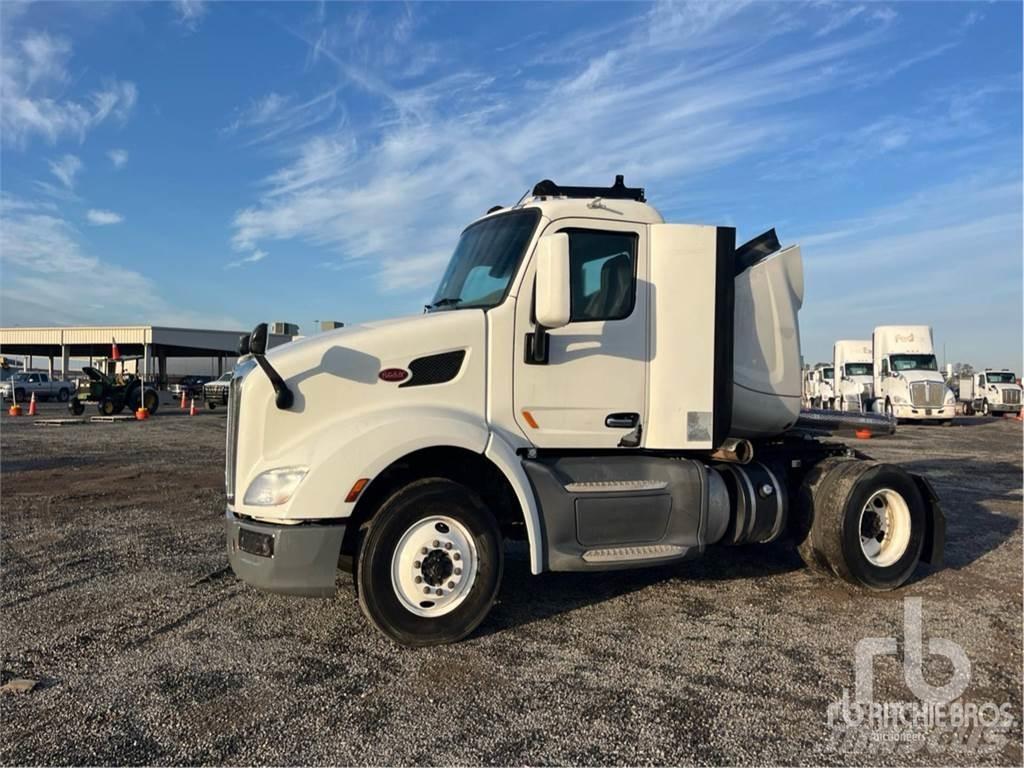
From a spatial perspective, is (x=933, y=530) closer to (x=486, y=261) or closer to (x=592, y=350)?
(x=592, y=350)

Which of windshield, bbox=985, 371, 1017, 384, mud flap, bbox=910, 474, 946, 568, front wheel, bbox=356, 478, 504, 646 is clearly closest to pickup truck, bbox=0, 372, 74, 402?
front wheel, bbox=356, 478, 504, 646

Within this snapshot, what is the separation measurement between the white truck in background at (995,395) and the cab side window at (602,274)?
38.8 metres

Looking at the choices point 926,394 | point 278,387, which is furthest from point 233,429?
point 926,394

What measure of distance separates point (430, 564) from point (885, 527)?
3.87m

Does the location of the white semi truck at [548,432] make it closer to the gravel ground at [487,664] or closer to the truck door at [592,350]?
the truck door at [592,350]

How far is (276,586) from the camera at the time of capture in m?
4.21

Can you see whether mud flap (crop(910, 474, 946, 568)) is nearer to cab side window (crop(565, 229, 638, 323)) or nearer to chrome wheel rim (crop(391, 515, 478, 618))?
cab side window (crop(565, 229, 638, 323))

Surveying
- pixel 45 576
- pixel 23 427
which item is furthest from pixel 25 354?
pixel 45 576

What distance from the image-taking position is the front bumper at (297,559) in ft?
13.7

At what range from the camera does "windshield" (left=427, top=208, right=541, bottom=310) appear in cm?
500

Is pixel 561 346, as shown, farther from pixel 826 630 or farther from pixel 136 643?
pixel 136 643

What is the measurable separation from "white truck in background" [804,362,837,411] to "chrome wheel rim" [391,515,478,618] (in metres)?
34.0

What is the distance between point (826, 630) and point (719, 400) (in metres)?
1.73

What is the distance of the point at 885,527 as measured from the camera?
5.90 meters
